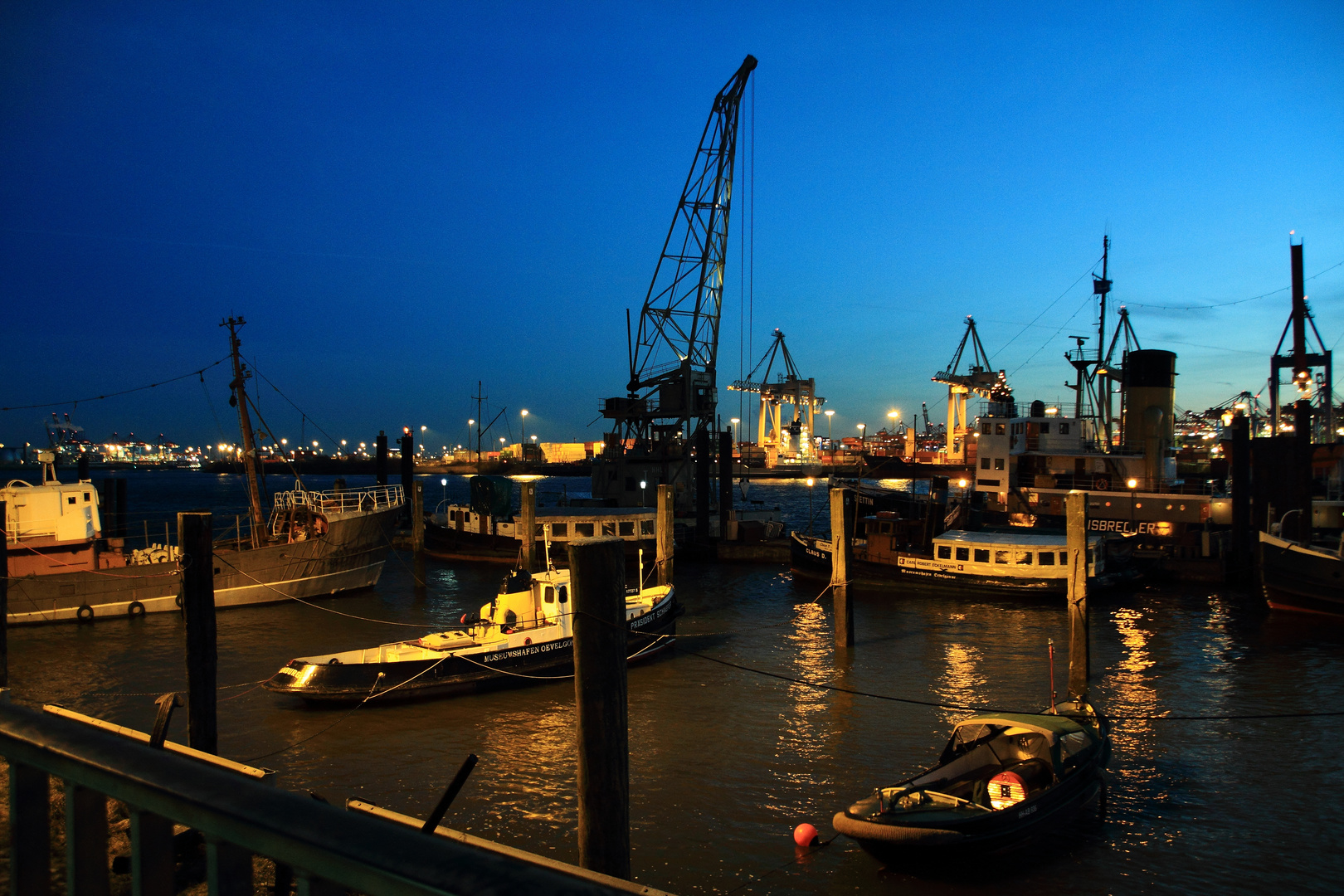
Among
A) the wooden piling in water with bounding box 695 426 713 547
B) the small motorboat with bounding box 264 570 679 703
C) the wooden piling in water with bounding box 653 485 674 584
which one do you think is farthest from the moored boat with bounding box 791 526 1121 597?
the small motorboat with bounding box 264 570 679 703

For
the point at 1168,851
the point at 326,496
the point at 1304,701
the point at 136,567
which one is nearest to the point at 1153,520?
the point at 1304,701

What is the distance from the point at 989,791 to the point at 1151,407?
42031mm

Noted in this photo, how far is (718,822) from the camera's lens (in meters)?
12.4

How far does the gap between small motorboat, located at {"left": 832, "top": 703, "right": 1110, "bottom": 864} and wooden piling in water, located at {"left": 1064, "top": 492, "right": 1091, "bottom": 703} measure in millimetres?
2742

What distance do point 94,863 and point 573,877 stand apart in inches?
50.6

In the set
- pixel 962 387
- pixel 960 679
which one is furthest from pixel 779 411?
pixel 960 679

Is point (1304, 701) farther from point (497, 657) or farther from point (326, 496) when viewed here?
point (326, 496)

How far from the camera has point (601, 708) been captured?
22.6 ft

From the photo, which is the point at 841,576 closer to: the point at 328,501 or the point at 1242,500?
the point at 1242,500

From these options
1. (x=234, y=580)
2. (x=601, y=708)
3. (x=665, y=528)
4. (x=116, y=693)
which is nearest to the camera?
(x=601, y=708)

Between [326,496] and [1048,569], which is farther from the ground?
[326,496]

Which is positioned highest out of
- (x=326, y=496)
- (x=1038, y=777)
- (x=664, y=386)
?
(x=664, y=386)

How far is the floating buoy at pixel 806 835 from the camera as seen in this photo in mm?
11562

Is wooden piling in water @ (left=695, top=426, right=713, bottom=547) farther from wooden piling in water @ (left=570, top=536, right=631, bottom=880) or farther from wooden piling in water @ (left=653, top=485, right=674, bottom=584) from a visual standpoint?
wooden piling in water @ (left=570, top=536, right=631, bottom=880)
